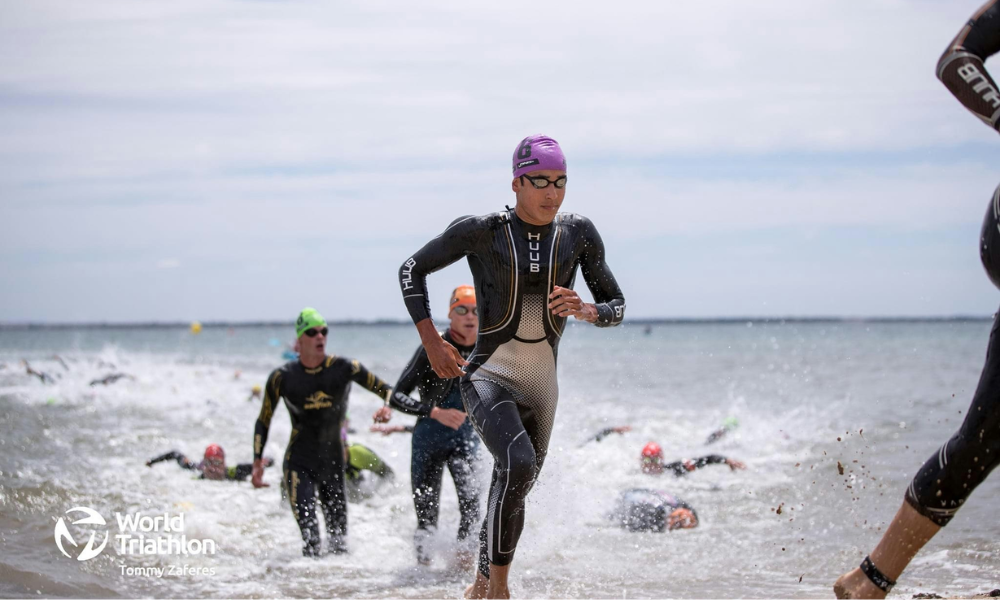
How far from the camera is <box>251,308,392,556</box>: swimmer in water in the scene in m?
8.00

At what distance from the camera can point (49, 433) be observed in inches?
674

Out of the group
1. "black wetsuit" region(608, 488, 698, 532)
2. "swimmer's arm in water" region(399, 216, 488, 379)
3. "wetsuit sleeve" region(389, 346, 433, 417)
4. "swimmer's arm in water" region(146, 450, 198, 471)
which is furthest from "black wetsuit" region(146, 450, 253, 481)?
"swimmer's arm in water" region(399, 216, 488, 379)

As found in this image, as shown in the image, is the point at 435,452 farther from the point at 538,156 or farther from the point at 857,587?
the point at 857,587

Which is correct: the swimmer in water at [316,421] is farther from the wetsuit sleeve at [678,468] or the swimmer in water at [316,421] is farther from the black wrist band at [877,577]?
the wetsuit sleeve at [678,468]

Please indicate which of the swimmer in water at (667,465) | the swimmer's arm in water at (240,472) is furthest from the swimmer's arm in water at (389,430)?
the swimmer in water at (667,465)

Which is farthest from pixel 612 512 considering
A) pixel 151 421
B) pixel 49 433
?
pixel 151 421

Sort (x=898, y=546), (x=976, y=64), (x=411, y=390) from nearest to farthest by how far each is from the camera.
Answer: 1. (x=976, y=64)
2. (x=898, y=546)
3. (x=411, y=390)

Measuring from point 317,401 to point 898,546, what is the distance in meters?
5.46

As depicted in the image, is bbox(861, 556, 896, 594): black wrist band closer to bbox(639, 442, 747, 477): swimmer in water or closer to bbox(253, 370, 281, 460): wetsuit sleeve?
bbox(253, 370, 281, 460): wetsuit sleeve

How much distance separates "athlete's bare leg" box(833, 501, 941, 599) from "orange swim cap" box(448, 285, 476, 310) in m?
4.35

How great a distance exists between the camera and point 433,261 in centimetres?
493

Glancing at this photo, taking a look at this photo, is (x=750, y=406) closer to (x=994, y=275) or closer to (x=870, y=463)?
(x=870, y=463)

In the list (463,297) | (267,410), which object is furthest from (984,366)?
(267,410)

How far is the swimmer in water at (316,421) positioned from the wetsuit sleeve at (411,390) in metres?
0.53
